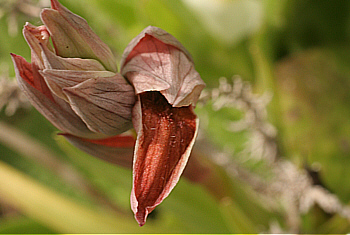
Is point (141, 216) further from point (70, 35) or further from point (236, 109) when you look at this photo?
point (236, 109)

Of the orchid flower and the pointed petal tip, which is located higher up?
the orchid flower

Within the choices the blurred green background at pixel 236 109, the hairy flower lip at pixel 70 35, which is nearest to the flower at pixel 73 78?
the hairy flower lip at pixel 70 35

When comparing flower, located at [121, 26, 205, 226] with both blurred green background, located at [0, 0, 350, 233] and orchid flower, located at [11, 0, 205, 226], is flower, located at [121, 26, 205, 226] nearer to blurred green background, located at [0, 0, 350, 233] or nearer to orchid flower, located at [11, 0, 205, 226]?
orchid flower, located at [11, 0, 205, 226]

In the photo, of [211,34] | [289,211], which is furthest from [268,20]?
[289,211]

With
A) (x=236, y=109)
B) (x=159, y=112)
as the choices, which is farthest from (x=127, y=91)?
(x=236, y=109)

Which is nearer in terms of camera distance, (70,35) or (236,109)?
(70,35)

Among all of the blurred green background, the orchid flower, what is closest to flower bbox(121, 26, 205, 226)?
the orchid flower

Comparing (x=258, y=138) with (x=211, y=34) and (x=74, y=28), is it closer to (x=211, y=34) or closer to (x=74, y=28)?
(x=211, y=34)
